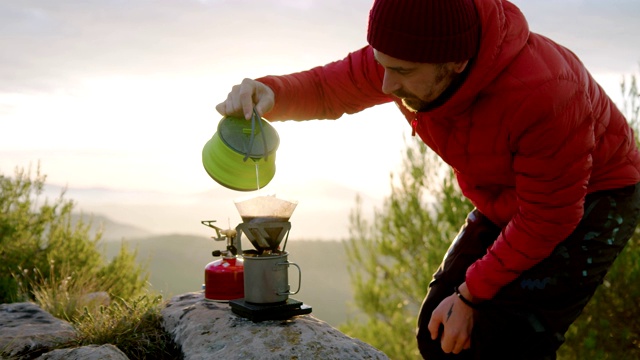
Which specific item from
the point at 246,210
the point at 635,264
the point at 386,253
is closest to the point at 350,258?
the point at 386,253

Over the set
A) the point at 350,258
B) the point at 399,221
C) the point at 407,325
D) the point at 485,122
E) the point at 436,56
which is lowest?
the point at 407,325

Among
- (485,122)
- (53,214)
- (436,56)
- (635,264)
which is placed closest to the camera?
(436,56)

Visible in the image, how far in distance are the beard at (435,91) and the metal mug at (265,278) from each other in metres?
1.30

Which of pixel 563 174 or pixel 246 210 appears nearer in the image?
pixel 563 174

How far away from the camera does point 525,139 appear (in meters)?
2.20

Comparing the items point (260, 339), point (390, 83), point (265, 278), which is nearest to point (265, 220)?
point (265, 278)

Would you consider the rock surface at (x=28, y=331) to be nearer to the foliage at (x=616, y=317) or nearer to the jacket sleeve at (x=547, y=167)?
the jacket sleeve at (x=547, y=167)

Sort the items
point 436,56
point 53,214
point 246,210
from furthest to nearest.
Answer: point 53,214 < point 246,210 < point 436,56

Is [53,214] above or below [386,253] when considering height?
above

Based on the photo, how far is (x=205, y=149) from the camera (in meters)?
3.10

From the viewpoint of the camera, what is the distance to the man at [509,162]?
7.13 feet

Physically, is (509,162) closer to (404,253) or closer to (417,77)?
(417,77)

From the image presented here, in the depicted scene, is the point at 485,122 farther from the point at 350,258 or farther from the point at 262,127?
the point at 350,258

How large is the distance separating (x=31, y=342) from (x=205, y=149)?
1531 mm
